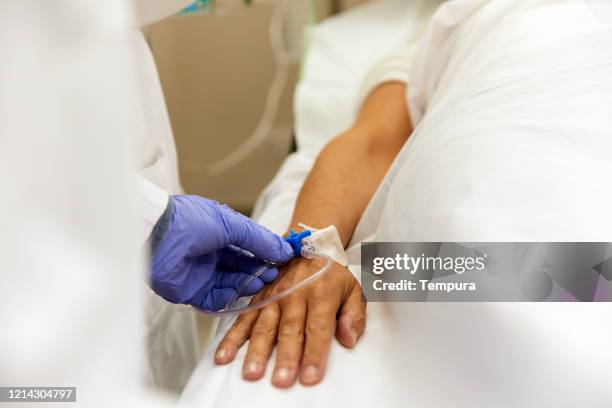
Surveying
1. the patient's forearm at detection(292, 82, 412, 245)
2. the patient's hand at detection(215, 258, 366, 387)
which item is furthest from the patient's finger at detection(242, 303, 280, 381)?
the patient's forearm at detection(292, 82, 412, 245)

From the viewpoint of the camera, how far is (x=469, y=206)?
59 cm

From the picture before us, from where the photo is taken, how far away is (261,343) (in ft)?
2.29

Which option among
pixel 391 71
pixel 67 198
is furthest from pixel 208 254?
pixel 391 71

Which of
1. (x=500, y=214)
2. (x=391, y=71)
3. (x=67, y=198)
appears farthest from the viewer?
(x=391, y=71)

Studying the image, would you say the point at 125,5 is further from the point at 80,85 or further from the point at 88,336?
the point at 88,336

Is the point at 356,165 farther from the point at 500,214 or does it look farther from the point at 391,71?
the point at 500,214

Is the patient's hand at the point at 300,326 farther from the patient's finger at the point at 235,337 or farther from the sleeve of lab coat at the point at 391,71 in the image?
the sleeve of lab coat at the point at 391,71

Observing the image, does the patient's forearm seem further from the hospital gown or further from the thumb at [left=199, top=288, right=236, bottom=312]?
the thumb at [left=199, top=288, right=236, bottom=312]

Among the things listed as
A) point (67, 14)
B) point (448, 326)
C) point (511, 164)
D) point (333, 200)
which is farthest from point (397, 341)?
point (67, 14)

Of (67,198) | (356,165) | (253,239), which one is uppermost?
(67,198)

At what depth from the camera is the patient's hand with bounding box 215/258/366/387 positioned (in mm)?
660

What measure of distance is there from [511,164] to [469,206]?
7cm

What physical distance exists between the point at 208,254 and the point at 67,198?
332mm

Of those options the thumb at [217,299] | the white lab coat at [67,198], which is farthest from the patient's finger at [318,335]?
the white lab coat at [67,198]
